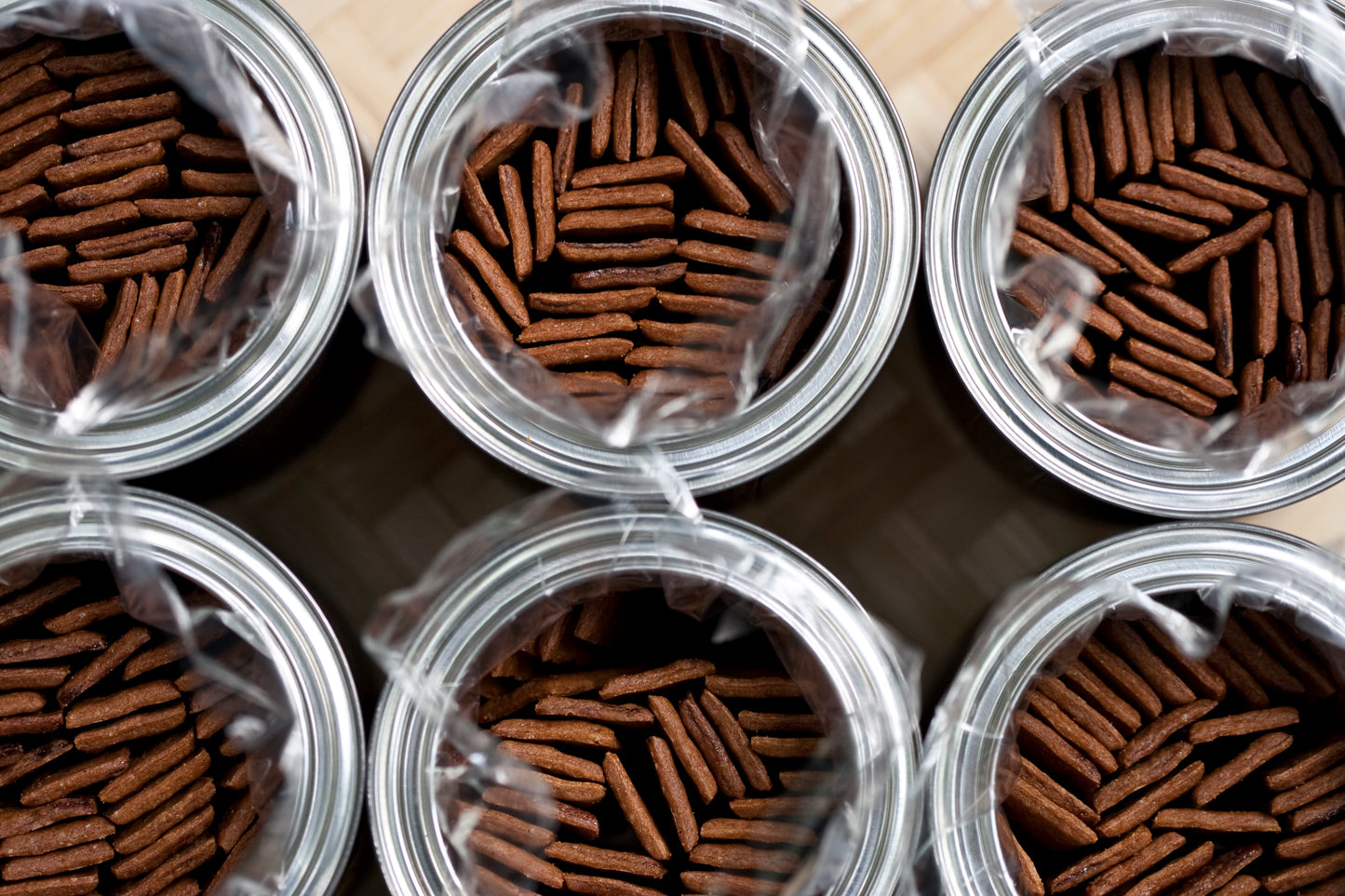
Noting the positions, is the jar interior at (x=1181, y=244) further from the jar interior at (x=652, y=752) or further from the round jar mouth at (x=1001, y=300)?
the jar interior at (x=652, y=752)

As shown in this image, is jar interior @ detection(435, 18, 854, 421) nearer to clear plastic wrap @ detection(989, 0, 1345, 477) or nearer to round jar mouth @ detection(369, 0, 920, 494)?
round jar mouth @ detection(369, 0, 920, 494)

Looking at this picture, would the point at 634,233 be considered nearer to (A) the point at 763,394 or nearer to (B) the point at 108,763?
(A) the point at 763,394

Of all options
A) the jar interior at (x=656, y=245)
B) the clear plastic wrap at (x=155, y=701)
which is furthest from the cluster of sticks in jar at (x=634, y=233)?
the clear plastic wrap at (x=155, y=701)

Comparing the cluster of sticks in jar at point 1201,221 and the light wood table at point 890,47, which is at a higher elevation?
the light wood table at point 890,47

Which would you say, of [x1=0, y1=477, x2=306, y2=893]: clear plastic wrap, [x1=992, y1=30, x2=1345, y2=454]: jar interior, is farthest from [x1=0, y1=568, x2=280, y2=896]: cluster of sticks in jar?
[x1=992, y1=30, x2=1345, y2=454]: jar interior

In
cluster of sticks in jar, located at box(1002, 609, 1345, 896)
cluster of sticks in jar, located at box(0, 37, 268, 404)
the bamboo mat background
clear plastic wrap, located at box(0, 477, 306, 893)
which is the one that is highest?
cluster of sticks in jar, located at box(0, 37, 268, 404)

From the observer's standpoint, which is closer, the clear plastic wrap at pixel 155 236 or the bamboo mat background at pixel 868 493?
the clear plastic wrap at pixel 155 236

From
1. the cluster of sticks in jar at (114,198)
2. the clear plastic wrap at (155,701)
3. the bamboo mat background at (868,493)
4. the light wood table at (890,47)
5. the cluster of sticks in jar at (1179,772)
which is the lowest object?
the cluster of sticks in jar at (1179,772)

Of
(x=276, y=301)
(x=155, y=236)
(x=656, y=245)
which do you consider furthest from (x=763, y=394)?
(x=155, y=236)
